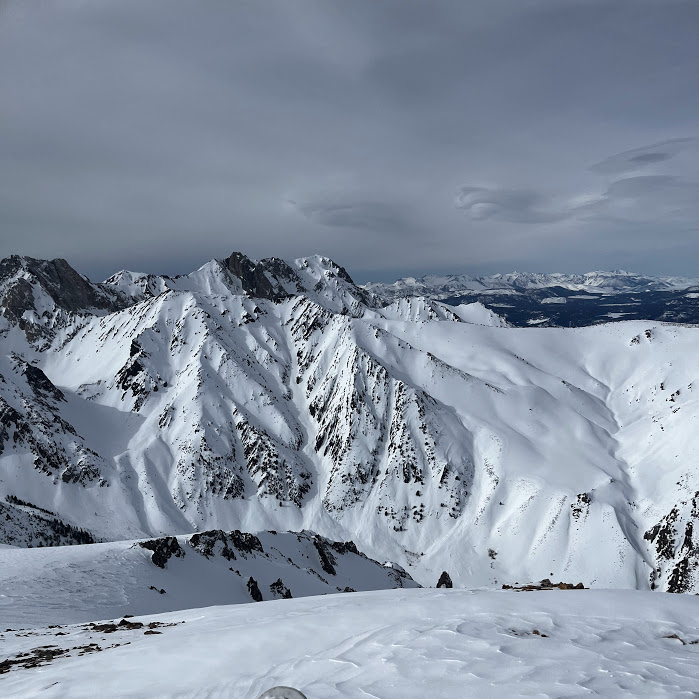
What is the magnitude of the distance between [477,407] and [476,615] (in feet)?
572

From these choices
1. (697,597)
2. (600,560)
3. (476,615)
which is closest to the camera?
(476,615)

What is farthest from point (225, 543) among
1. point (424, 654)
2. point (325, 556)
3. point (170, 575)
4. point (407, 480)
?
point (407, 480)

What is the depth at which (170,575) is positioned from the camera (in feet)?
194

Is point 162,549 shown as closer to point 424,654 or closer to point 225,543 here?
point 225,543

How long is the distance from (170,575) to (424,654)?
5573 cm

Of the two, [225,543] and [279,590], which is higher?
[225,543]

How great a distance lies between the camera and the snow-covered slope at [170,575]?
39125mm

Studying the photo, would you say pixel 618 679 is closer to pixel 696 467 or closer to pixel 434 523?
pixel 696 467

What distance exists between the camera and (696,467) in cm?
12850

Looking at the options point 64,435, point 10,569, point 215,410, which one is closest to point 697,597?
point 10,569

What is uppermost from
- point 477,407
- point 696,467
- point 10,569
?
point 10,569

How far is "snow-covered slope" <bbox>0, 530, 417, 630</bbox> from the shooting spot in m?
39.1

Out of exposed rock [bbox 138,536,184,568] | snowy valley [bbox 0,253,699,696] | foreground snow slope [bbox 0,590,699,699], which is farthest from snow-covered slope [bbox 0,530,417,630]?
foreground snow slope [bbox 0,590,699,699]

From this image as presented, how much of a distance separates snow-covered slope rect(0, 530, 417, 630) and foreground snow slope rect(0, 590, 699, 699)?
21.9 metres
